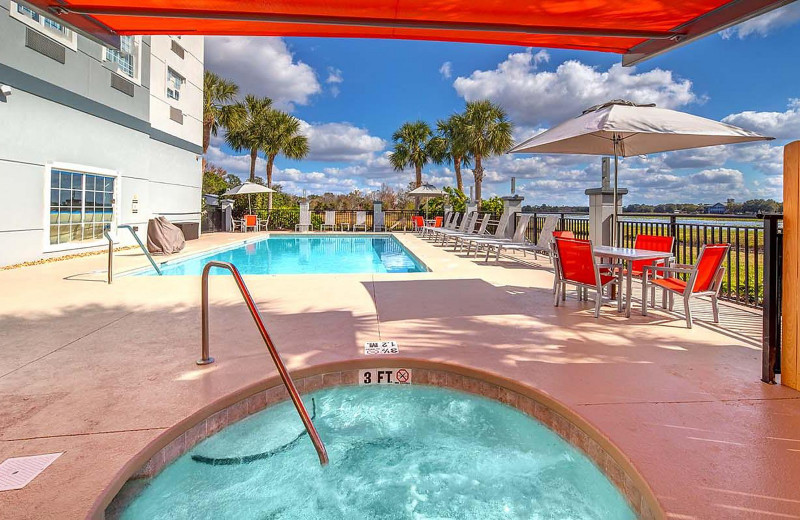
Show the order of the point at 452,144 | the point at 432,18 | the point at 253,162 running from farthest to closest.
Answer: the point at 253,162
the point at 452,144
the point at 432,18

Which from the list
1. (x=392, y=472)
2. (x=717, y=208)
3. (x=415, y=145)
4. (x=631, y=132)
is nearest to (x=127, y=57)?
(x=631, y=132)

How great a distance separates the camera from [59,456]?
1.79 metres

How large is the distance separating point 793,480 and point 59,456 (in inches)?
118

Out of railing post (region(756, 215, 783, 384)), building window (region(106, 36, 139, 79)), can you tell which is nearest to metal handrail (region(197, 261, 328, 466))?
railing post (region(756, 215, 783, 384))

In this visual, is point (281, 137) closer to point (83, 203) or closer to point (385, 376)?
point (83, 203)

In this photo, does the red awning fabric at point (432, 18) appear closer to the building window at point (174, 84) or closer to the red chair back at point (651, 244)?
the red chair back at point (651, 244)

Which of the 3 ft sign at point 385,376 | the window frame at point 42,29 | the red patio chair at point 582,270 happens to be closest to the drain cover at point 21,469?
the 3 ft sign at point 385,376

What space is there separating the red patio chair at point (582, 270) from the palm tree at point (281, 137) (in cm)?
2516

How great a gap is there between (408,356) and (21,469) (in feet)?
6.83

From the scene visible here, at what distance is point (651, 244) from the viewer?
509 cm

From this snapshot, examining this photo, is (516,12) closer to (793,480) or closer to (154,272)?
(793,480)

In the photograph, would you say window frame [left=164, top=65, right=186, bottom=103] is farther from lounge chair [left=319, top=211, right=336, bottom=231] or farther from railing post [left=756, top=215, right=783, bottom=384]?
railing post [left=756, top=215, right=783, bottom=384]

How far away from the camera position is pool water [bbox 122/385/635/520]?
1930mm

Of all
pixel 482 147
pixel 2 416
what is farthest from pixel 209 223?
pixel 2 416
